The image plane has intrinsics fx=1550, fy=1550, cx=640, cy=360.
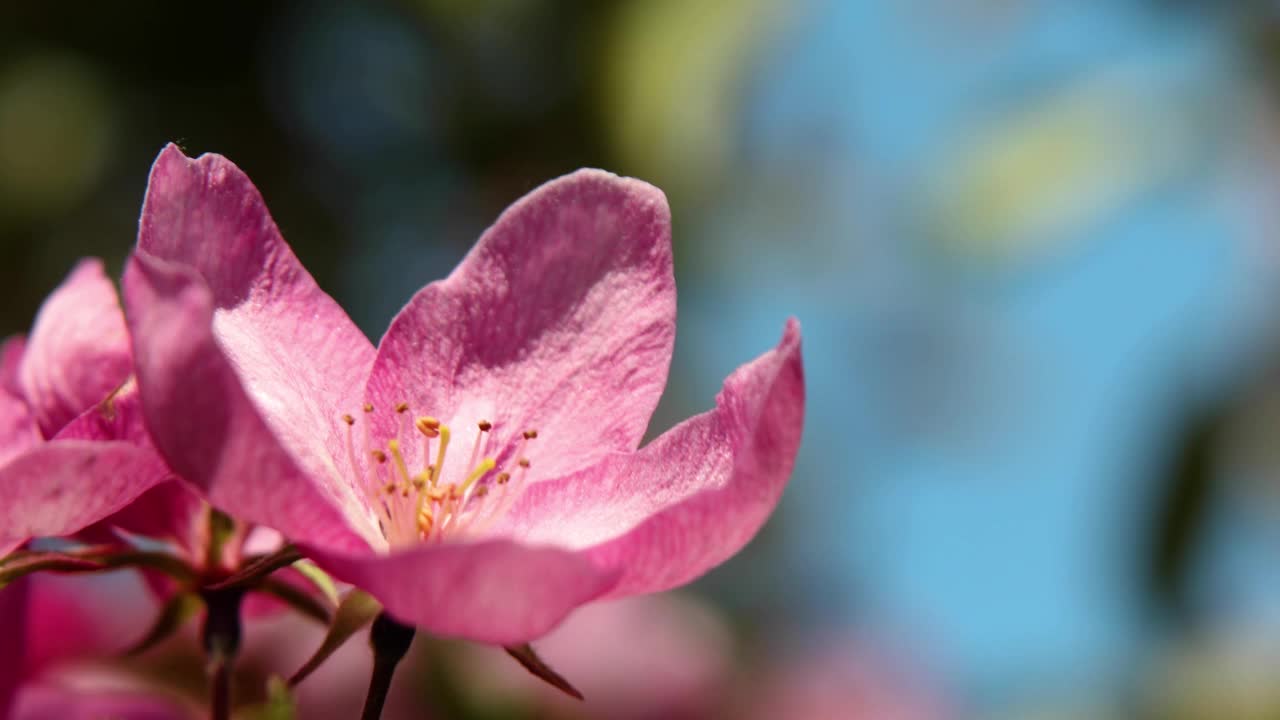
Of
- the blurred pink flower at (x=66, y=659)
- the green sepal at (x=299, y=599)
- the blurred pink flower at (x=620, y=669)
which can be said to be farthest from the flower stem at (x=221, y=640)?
the blurred pink flower at (x=620, y=669)

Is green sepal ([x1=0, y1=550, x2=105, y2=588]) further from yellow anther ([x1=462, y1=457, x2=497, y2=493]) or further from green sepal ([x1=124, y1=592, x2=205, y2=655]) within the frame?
yellow anther ([x1=462, y1=457, x2=497, y2=493])

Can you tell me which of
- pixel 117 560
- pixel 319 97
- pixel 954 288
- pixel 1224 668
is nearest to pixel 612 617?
pixel 1224 668

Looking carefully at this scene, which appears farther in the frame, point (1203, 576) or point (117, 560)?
point (1203, 576)

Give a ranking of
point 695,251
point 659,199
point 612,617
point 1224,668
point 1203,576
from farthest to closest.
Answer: point 695,251
point 1203,576
point 1224,668
point 612,617
point 659,199

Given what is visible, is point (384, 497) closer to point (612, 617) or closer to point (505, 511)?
point (505, 511)

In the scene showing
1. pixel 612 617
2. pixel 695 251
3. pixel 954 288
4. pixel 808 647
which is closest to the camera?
pixel 612 617

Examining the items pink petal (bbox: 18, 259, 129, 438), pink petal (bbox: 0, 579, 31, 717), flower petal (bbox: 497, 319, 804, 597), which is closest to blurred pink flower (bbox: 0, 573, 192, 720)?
pink petal (bbox: 0, 579, 31, 717)
